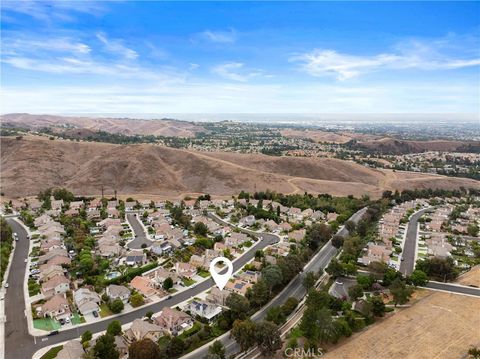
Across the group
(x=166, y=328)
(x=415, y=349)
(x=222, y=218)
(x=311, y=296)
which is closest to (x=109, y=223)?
(x=222, y=218)

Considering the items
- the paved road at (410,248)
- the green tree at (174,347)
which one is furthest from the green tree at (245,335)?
the paved road at (410,248)

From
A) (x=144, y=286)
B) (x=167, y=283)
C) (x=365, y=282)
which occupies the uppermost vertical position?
(x=365, y=282)

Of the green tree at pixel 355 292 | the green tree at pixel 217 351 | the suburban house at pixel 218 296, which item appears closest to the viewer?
the green tree at pixel 217 351

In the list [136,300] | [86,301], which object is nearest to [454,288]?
[136,300]

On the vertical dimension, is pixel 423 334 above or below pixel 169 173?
below

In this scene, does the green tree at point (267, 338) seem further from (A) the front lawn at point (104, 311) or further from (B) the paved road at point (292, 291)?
(A) the front lawn at point (104, 311)

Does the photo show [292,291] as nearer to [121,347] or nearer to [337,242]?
[337,242]

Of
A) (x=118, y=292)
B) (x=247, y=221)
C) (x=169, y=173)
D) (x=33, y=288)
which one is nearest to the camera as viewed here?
(x=118, y=292)
